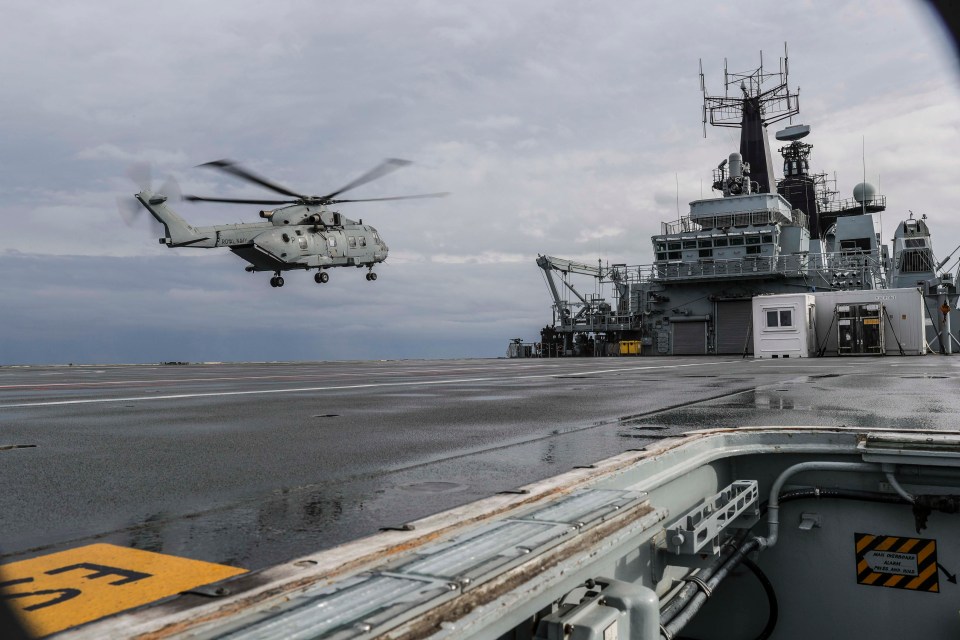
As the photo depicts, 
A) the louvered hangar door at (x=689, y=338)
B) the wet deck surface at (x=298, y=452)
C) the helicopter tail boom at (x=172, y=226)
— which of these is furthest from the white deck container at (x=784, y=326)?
the helicopter tail boom at (x=172, y=226)

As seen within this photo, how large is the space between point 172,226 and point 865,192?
161 feet

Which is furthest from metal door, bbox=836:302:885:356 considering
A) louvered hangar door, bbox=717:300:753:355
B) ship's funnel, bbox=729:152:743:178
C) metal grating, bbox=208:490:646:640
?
metal grating, bbox=208:490:646:640

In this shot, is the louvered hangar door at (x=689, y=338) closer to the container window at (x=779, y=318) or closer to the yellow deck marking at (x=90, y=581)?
the container window at (x=779, y=318)

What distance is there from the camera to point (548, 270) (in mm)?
58531

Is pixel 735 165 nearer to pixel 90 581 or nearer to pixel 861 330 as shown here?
pixel 861 330

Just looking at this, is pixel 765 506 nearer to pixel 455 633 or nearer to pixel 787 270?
pixel 455 633

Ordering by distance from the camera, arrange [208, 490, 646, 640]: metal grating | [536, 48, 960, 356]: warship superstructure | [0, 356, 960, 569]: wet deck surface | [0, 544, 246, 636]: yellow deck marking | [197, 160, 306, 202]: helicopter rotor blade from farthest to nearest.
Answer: [536, 48, 960, 356]: warship superstructure < [197, 160, 306, 202]: helicopter rotor blade < [0, 356, 960, 569]: wet deck surface < [0, 544, 246, 636]: yellow deck marking < [208, 490, 646, 640]: metal grating

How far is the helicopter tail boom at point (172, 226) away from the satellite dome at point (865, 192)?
47974 mm

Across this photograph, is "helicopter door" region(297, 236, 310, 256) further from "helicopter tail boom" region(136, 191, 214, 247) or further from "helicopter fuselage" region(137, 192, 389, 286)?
"helicopter tail boom" region(136, 191, 214, 247)

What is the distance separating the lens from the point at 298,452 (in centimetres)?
433

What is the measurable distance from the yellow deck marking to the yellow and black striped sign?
Result: 13.8 feet

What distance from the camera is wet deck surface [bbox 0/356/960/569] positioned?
2436 millimetres

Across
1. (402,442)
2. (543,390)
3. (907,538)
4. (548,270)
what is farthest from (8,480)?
(548,270)

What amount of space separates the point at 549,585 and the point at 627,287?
51163 millimetres
